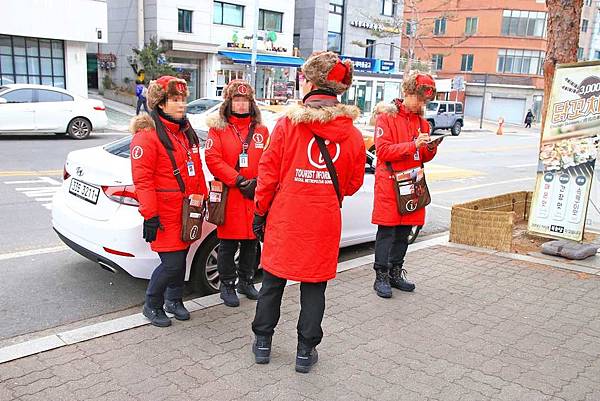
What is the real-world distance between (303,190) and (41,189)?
21.8 feet

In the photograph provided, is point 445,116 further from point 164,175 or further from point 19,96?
point 164,175

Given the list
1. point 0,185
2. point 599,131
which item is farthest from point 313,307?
point 0,185

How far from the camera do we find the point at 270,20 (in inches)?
1314

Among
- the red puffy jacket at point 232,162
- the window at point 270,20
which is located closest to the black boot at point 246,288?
the red puffy jacket at point 232,162

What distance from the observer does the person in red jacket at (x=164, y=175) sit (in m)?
3.78

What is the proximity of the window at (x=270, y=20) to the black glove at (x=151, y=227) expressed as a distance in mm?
30842

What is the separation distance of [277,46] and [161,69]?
A: 9682mm

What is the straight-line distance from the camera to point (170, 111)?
396cm

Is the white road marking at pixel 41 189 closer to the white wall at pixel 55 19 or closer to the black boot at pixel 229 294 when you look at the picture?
the black boot at pixel 229 294

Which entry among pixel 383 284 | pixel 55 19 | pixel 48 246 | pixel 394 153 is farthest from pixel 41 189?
pixel 55 19

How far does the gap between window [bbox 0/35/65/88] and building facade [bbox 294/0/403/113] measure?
61.7 feet

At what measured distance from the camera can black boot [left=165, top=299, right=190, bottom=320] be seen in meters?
4.28

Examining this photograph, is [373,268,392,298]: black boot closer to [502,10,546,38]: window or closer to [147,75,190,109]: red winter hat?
[147,75,190,109]: red winter hat

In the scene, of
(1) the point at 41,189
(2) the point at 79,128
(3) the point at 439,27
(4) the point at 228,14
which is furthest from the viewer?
(3) the point at 439,27
